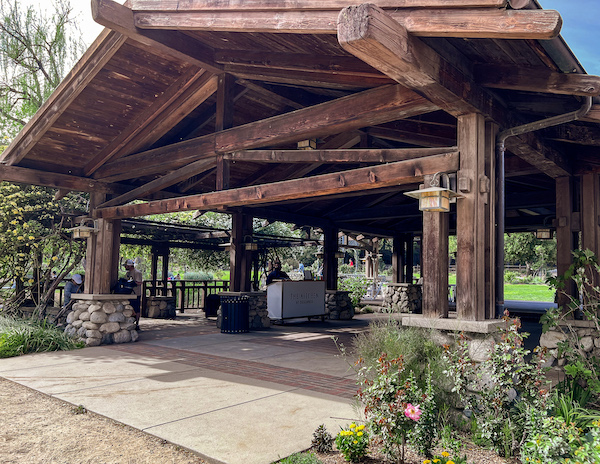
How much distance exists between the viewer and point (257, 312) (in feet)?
38.2

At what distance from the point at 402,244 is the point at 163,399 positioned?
1328 centimetres

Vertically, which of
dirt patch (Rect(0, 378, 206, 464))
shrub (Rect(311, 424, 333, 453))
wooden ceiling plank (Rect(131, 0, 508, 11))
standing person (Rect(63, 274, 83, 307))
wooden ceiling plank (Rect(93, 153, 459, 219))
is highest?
wooden ceiling plank (Rect(131, 0, 508, 11))

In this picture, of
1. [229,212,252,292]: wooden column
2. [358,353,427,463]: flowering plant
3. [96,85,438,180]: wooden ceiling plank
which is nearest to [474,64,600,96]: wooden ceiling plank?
[96,85,438,180]: wooden ceiling plank

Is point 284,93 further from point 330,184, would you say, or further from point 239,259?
point 239,259

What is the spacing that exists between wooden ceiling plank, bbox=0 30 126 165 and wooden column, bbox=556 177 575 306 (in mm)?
6575

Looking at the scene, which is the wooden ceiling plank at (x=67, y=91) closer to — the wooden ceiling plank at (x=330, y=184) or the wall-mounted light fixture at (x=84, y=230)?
the wall-mounted light fixture at (x=84, y=230)

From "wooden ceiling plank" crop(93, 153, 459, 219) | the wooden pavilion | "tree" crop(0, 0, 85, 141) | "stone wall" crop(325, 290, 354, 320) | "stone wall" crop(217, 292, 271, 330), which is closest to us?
the wooden pavilion

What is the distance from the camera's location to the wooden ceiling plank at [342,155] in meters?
5.37

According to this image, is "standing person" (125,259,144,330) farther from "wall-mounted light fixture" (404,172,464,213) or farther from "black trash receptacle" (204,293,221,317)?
"wall-mounted light fixture" (404,172,464,213)

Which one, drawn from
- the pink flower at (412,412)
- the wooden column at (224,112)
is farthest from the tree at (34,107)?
the pink flower at (412,412)

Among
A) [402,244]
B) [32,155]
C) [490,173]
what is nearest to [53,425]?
[490,173]

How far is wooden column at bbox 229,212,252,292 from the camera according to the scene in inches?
455

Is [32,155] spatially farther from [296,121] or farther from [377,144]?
[377,144]

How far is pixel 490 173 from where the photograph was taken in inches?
192
